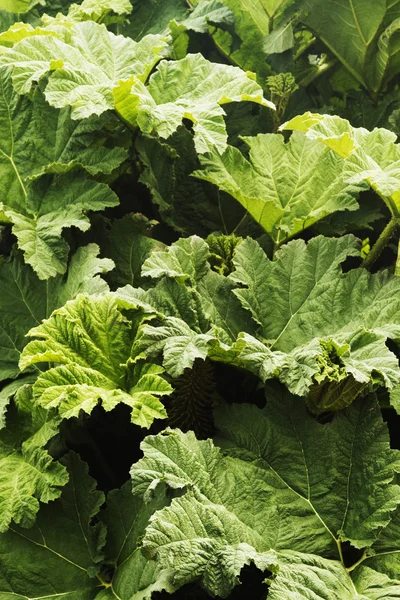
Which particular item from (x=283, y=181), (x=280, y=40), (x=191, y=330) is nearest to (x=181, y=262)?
(x=191, y=330)

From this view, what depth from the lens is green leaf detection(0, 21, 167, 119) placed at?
1.93 meters

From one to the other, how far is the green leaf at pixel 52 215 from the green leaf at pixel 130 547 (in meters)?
0.65

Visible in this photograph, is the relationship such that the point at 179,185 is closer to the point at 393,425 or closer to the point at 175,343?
the point at 175,343

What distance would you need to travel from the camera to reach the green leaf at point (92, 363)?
4.96 ft

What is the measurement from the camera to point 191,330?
164 centimetres

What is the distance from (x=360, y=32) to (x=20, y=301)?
1.69m

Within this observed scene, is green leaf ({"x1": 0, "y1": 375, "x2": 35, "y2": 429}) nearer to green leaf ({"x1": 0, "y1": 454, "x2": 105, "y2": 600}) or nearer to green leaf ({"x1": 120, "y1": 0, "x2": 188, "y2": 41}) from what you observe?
green leaf ({"x1": 0, "y1": 454, "x2": 105, "y2": 600})

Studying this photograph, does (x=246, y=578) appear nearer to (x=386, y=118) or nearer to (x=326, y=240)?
(x=326, y=240)

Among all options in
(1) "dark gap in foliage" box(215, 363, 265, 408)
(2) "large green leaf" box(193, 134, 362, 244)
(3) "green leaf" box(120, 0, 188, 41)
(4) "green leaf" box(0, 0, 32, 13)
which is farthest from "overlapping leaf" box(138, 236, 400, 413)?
(4) "green leaf" box(0, 0, 32, 13)

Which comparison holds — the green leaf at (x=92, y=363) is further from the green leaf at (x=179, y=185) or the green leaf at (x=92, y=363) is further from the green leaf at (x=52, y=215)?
the green leaf at (x=179, y=185)

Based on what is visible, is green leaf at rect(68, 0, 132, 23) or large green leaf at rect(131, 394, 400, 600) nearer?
large green leaf at rect(131, 394, 400, 600)

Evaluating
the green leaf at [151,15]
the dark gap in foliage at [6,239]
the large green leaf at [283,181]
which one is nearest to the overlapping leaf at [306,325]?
the large green leaf at [283,181]

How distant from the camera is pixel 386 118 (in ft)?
8.59

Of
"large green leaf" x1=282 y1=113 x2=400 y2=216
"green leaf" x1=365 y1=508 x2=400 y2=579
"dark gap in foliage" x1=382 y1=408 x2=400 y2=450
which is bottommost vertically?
"dark gap in foliage" x1=382 y1=408 x2=400 y2=450
